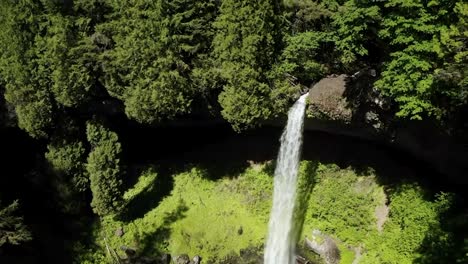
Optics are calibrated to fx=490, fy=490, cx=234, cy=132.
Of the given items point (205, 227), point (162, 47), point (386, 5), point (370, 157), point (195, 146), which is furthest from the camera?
point (195, 146)

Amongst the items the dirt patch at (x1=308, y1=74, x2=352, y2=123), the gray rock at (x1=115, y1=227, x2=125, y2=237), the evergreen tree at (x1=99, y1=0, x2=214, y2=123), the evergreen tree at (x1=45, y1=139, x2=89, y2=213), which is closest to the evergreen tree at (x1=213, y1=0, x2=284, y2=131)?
the evergreen tree at (x1=99, y1=0, x2=214, y2=123)

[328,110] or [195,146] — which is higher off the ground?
[328,110]

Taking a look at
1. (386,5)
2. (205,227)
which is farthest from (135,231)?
(386,5)

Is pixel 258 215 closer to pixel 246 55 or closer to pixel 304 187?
pixel 304 187

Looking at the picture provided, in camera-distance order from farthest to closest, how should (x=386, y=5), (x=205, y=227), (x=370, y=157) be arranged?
(x=205, y=227) < (x=370, y=157) < (x=386, y=5)

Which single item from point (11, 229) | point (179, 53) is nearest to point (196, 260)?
point (11, 229)

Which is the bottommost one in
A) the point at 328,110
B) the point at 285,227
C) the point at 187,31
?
the point at 285,227

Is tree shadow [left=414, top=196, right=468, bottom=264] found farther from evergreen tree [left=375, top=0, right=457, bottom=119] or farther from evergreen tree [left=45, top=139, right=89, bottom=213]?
evergreen tree [left=45, top=139, right=89, bottom=213]

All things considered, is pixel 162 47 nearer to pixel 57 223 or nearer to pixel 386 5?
pixel 386 5

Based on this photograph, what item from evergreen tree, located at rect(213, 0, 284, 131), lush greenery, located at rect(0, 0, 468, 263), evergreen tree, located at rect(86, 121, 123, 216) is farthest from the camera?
evergreen tree, located at rect(86, 121, 123, 216)
